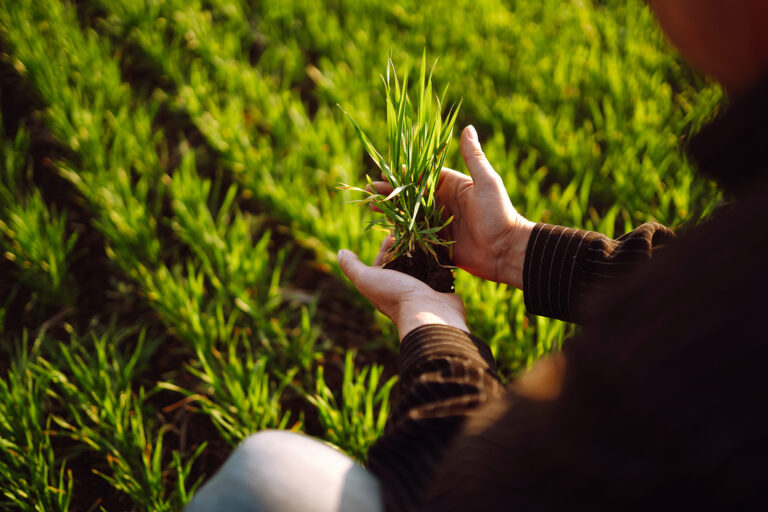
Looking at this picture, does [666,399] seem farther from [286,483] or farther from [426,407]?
[286,483]

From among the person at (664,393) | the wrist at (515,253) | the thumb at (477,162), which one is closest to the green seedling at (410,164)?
the thumb at (477,162)

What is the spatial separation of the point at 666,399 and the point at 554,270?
0.67 meters

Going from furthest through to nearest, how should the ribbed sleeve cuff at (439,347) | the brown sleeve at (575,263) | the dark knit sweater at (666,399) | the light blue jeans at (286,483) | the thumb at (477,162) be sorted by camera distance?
the thumb at (477,162)
the brown sleeve at (575,263)
the ribbed sleeve cuff at (439,347)
the light blue jeans at (286,483)
the dark knit sweater at (666,399)

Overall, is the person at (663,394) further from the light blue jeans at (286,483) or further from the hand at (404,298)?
the hand at (404,298)

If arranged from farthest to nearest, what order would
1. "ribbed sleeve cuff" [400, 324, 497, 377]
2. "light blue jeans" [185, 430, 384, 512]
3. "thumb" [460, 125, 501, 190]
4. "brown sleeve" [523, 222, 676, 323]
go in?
"thumb" [460, 125, 501, 190], "brown sleeve" [523, 222, 676, 323], "ribbed sleeve cuff" [400, 324, 497, 377], "light blue jeans" [185, 430, 384, 512]

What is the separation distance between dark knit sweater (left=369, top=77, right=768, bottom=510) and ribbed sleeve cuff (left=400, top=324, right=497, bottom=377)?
21 centimetres

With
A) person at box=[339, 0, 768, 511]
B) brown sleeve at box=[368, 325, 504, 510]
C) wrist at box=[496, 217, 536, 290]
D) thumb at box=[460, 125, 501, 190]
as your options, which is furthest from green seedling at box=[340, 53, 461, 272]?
person at box=[339, 0, 768, 511]

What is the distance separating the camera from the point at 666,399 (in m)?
0.46

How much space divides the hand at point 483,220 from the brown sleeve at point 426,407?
15.3 inches

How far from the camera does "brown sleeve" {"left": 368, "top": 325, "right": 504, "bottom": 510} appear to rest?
0.73 metres

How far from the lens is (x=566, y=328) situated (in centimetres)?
146

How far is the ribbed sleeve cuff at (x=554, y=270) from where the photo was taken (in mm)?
1082

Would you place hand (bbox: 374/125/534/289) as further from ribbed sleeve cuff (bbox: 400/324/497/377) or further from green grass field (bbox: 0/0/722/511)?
ribbed sleeve cuff (bbox: 400/324/497/377)

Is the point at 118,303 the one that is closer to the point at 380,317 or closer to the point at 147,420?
the point at 147,420
